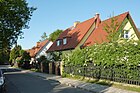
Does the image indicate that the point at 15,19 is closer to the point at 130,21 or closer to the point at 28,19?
the point at 28,19

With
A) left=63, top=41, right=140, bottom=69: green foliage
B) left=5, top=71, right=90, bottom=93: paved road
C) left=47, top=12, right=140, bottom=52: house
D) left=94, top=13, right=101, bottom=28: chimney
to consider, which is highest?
left=94, top=13, right=101, bottom=28: chimney

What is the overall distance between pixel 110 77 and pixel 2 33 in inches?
825

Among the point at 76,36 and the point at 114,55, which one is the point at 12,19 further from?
the point at 114,55

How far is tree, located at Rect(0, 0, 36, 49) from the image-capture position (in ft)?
119

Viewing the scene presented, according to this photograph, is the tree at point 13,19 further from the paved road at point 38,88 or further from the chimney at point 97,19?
the paved road at point 38,88

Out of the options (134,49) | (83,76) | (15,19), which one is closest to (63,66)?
(83,76)

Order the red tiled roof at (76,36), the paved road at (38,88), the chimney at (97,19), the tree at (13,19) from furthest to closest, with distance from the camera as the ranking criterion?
1. the chimney at (97,19)
2. the red tiled roof at (76,36)
3. the tree at (13,19)
4. the paved road at (38,88)

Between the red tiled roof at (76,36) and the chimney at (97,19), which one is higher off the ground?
the chimney at (97,19)

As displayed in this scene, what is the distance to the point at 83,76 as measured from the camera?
2692 cm

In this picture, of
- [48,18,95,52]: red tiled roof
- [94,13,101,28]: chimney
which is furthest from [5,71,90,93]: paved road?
[94,13,101,28]: chimney

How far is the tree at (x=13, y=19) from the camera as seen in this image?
1429 inches

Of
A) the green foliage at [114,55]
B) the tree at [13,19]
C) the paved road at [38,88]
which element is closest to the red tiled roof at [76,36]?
the tree at [13,19]

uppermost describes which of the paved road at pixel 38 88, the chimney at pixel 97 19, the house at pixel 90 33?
the chimney at pixel 97 19

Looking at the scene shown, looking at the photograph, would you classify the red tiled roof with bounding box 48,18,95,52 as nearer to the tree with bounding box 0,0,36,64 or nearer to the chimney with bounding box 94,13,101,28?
the chimney with bounding box 94,13,101,28
